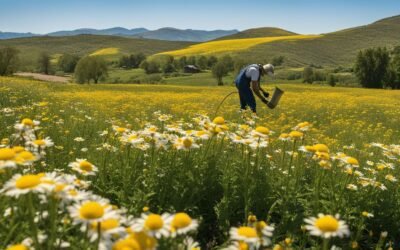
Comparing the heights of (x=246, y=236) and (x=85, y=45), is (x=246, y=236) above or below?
below

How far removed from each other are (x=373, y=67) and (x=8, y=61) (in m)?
46.3

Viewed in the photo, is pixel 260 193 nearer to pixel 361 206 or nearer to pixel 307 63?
pixel 361 206

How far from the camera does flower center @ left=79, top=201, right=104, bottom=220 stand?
5.81ft

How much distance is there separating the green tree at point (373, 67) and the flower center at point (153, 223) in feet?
189

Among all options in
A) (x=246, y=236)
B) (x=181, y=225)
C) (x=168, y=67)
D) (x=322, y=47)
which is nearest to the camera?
(x=181, y=225)

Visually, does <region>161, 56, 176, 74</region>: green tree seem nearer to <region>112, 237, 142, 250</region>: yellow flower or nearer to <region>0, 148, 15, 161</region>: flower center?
<region>0, 148, 15, 161</region>: flower center

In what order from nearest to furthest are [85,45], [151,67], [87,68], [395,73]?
[395,73] → [87,68] → [151,67] → [85,45]

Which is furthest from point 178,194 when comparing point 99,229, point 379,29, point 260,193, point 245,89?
point 379,29

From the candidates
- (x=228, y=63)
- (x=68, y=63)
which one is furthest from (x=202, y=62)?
(x=68, y=63)

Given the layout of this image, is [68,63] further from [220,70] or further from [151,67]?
[220,70]

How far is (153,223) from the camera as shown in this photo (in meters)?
1.78

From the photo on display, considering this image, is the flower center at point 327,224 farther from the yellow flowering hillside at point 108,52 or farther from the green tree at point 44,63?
the yellow flowering hillside at point 108,52

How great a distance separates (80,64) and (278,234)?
197ft

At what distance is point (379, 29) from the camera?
357 ft
